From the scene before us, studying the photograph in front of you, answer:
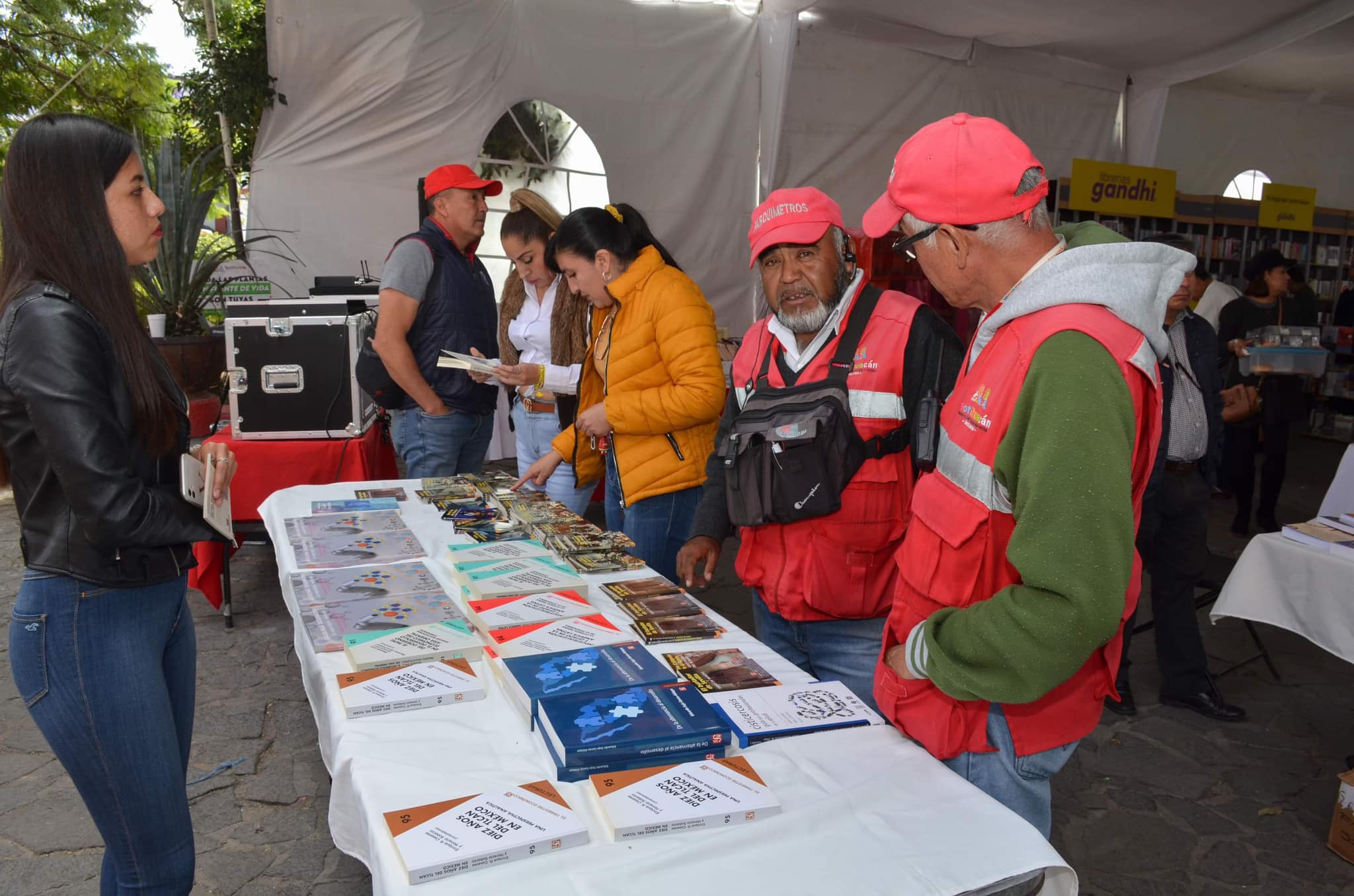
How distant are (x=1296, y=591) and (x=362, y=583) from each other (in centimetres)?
272

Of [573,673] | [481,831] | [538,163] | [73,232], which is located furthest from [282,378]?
[538,163]

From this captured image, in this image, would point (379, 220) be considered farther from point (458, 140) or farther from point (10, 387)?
point (10, 387)

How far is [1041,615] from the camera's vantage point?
1.07 metres

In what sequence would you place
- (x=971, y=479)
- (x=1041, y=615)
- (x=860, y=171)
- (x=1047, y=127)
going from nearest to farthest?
1. (x=1041, y=615)
2. (x=971, y=479)
3. (x=860, y=171)
4. (x=1047, y=127)

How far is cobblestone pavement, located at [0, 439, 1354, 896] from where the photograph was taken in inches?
96.7

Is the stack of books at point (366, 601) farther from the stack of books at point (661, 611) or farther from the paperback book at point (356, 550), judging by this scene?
the stack of books at point (661, 611)

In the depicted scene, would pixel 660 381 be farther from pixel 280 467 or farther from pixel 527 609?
pixel 280 467

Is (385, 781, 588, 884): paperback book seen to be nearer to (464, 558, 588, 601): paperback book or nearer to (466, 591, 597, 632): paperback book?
(466, 591, 597, 632): paperback book

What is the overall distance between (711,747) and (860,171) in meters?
8.06

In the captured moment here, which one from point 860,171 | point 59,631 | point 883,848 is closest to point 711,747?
point 883,848

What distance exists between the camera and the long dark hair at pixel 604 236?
2615 mm

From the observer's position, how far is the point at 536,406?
3.55m

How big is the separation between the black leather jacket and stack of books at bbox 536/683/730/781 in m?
0.70

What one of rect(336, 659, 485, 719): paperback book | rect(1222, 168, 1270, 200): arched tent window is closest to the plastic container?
rect(336, 659, 485, 719): paperback book
